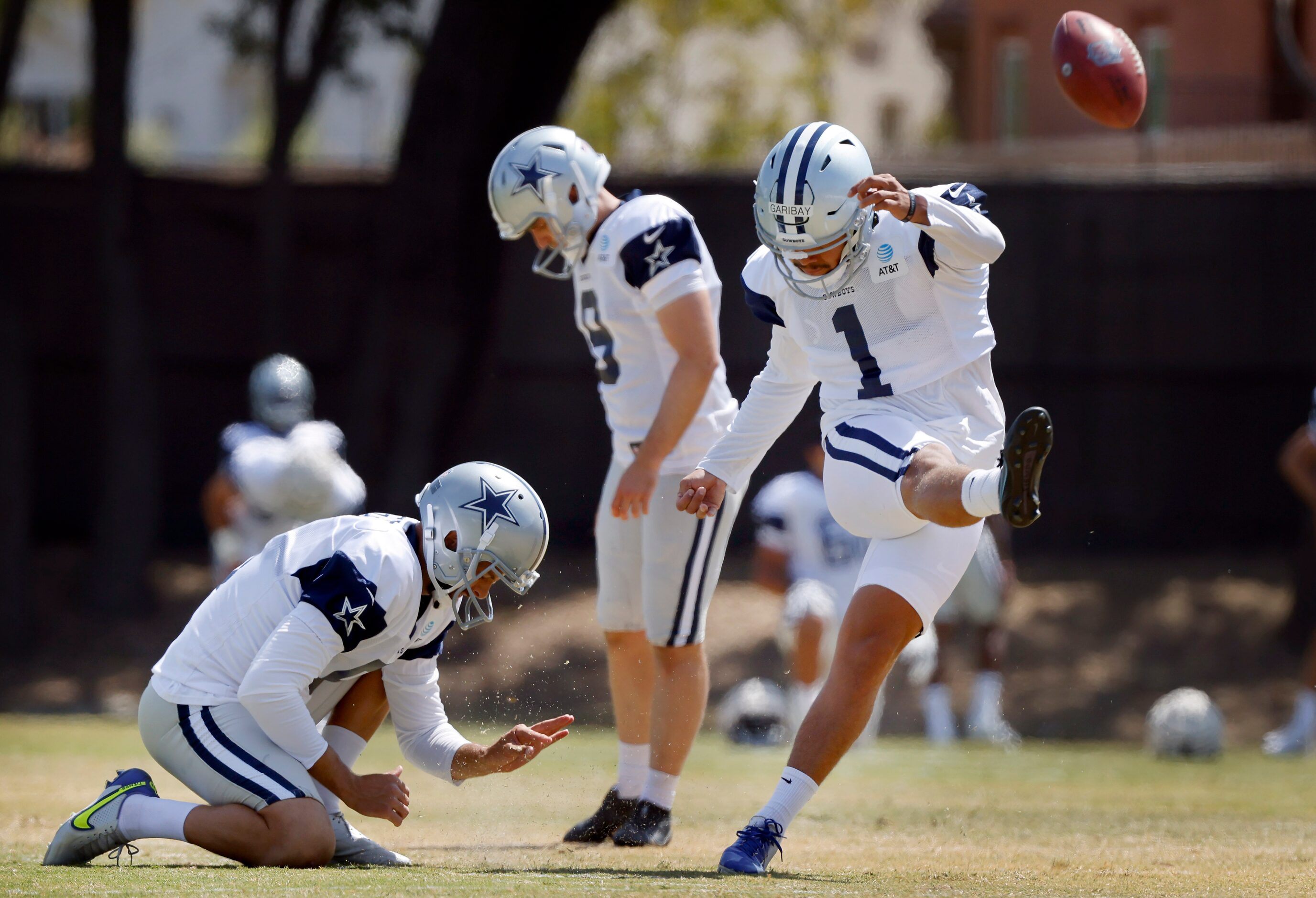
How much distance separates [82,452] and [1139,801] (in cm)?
1065

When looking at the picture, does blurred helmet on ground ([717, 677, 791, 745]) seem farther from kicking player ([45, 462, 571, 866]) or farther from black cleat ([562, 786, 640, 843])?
kicking player ([45, 462, 571, 866])

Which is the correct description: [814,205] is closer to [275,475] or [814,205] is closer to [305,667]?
[305,667]

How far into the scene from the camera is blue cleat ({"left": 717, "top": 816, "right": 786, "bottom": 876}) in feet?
14.2

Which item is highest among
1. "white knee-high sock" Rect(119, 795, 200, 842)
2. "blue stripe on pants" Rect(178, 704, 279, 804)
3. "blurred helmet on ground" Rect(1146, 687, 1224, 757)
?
"blue stripe on pants" Rect(178, 704, 279, 804)

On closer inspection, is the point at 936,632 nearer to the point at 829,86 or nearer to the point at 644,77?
the point at 644,77

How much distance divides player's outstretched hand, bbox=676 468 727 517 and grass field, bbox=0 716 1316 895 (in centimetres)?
102

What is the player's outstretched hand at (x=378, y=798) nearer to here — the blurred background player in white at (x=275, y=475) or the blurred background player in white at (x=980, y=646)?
the blurred background player in white at (x=275, y=475)

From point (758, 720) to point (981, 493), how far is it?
6.19 m

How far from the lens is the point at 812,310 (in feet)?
15.7

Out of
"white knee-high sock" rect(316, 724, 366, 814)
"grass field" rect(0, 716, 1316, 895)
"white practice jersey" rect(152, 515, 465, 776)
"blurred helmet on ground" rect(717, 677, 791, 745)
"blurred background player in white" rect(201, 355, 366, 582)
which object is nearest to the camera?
"grass field" rect(0, 716, 1316, 895)

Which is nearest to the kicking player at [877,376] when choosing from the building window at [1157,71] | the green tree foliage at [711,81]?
the building window at [1157,71]

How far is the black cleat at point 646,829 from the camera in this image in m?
5.27

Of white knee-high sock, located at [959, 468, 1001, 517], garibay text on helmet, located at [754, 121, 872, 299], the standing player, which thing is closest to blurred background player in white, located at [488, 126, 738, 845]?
garibay text on helmet, located at [754, 121, 872, 299]

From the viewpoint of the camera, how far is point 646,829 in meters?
5.29
